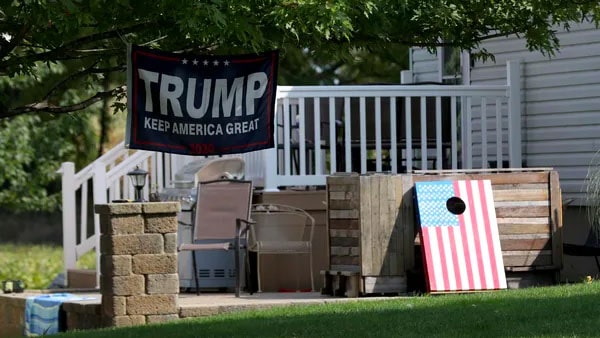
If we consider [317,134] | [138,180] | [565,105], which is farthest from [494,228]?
[138,180]

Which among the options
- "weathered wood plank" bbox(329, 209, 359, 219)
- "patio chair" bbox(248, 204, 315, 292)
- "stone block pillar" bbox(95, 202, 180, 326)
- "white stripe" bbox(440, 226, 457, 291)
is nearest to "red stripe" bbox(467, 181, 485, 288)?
"white stripe" bbox(440, 226, 457, 291)

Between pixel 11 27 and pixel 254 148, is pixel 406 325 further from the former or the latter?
pixel 11 27

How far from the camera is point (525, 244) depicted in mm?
11930

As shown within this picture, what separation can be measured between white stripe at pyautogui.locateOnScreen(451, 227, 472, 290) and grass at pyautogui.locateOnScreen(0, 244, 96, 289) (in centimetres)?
1102

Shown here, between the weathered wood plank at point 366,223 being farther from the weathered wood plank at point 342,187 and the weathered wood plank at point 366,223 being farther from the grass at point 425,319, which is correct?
the grass at point 425,319

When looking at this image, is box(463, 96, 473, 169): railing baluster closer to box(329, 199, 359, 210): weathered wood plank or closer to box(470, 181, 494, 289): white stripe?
box(470, 181, 494, 289): white stripe

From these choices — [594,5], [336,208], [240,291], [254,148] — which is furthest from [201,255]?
[594,5]

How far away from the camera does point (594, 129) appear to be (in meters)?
13.7

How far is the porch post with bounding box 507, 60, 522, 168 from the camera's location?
45.0 feet

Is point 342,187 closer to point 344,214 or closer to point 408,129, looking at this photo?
point 344,214

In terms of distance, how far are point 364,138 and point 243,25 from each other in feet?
17.6

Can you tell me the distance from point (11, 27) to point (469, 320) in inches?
150

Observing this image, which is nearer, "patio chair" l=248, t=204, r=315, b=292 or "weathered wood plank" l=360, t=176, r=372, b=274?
"weathered wood plank" l=360, t=176, r=372, b=274

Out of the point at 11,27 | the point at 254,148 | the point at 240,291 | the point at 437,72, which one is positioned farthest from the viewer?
the point at 437,72
